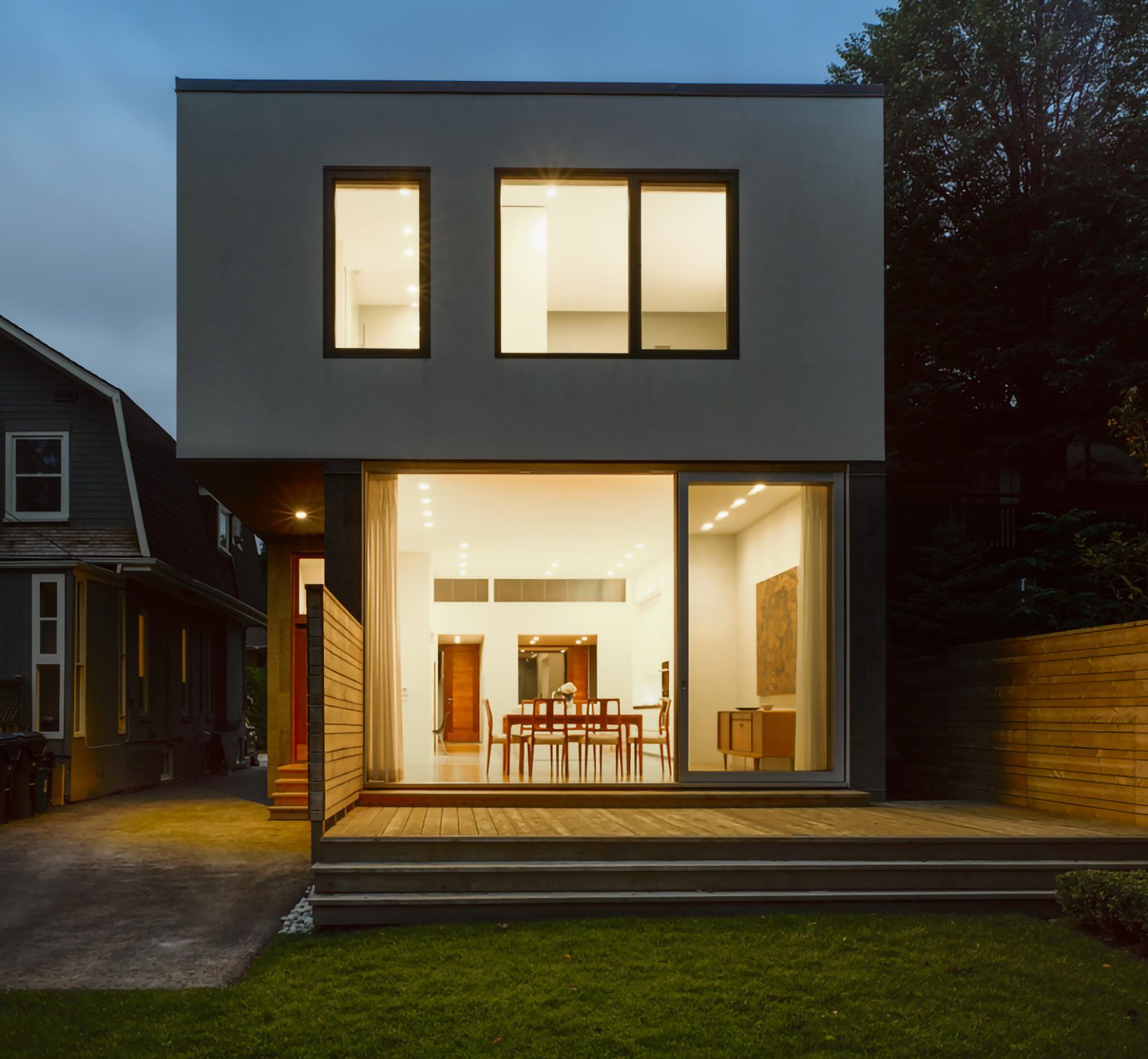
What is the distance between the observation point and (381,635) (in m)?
8.47

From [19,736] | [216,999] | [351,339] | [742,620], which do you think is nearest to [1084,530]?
[742,620]

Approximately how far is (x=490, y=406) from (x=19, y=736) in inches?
239

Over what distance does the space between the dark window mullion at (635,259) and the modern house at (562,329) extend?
2 cm

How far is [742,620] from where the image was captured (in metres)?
9.91

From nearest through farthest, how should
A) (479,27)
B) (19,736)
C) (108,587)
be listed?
(19,736)
(108,587)
(479,27)

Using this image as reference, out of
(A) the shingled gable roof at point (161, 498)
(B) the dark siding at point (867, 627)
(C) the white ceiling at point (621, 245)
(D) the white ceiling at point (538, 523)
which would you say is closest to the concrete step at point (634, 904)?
(B) the dark siding at point (867, 627)

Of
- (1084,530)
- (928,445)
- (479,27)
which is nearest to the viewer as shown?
(1084,530)

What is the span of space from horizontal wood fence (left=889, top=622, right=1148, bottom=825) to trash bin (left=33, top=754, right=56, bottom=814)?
8.31 m

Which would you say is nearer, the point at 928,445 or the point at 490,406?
the point at 490,406

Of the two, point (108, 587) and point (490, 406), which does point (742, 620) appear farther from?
point (108, 587)

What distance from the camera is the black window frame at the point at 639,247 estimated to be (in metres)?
8.48

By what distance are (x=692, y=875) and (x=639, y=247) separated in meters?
4.56

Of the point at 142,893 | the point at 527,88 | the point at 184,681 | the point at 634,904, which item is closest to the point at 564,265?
the point at 527,88

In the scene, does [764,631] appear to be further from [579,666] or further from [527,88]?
[579,666]
